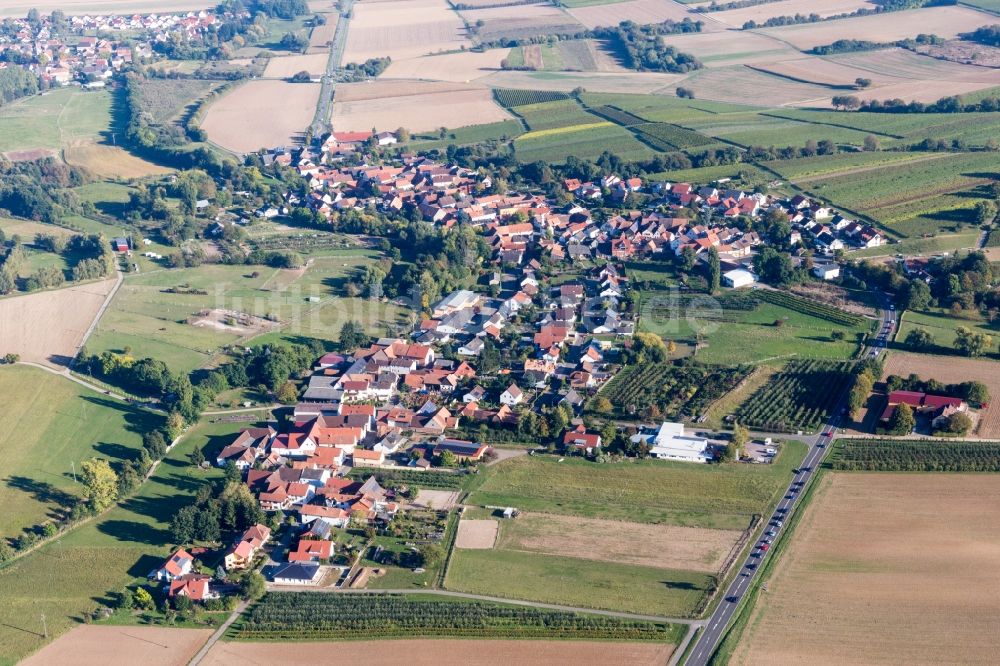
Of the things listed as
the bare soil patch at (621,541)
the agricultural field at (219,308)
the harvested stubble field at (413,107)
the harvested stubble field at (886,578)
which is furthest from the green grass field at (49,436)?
the harvested stubble field at (413,107)

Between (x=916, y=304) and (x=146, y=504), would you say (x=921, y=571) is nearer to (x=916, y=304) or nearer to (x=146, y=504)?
(x=916, y=304)

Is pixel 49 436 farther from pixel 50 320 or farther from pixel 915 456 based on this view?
pixel 915 456

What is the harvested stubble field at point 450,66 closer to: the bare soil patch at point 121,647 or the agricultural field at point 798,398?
the agricultural field at point 798,398

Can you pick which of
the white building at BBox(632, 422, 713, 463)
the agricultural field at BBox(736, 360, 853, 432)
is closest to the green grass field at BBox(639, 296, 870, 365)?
the agricultural field at BBox(736, 360, 853, 432)

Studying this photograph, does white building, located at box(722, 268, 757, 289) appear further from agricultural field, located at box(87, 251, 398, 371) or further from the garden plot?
the garden plot

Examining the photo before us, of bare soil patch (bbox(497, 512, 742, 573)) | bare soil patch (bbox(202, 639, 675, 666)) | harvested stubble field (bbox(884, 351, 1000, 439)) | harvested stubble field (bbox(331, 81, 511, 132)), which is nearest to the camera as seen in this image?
bare soil patch (bbox(202, 639, 675, 666))

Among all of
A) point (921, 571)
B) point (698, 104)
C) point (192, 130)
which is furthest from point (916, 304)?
point (192, 130)
